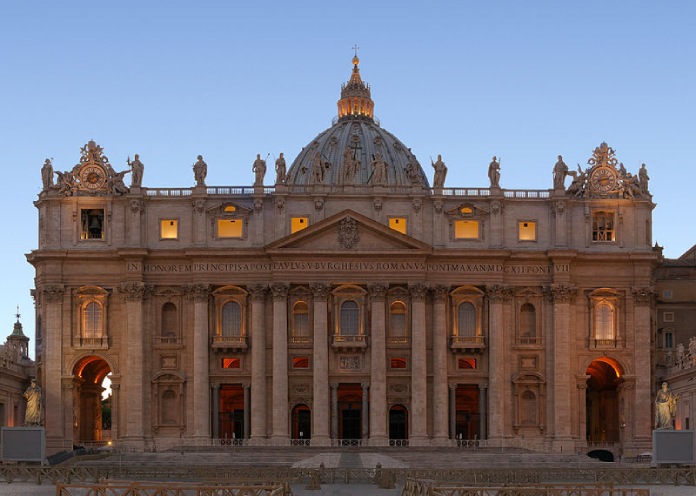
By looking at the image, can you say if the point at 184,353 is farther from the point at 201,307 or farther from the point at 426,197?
the point at 426,197

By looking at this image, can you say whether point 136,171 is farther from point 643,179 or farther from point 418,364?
point 643,179

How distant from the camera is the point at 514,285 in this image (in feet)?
328

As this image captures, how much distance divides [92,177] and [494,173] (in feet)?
102

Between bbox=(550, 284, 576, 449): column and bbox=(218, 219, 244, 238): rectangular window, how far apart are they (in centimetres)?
2423

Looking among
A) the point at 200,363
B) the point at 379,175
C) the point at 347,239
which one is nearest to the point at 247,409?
the point at 200,363

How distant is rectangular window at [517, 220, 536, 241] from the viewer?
100931 millimetres

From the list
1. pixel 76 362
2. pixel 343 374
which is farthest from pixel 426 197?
pixel 76 362

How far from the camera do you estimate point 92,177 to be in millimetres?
100750

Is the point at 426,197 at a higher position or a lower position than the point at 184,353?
higher

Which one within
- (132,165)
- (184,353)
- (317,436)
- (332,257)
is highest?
(132,165)

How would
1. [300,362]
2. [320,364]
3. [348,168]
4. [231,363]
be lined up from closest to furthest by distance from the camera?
[320,364] → [300,362] → [231,363] → [348,168]

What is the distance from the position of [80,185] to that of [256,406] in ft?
71.6

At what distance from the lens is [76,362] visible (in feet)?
325

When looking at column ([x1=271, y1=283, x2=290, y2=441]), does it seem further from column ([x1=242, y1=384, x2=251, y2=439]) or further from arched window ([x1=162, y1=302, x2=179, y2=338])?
arched window ([x1=162, y1=302, x2=179, y2=338])
